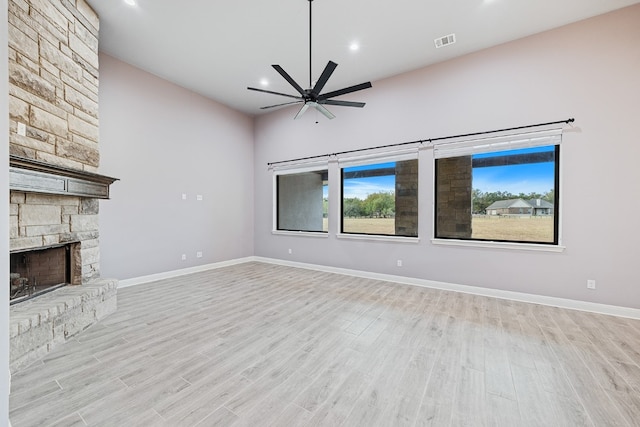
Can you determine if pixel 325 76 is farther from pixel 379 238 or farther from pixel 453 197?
pixel 379 238

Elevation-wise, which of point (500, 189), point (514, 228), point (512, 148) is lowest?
point (514, 228)

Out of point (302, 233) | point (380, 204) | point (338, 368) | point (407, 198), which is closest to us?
point (338, 368)

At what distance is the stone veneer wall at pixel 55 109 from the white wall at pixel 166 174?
41.9 inches

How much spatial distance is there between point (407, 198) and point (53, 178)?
4.95 meters

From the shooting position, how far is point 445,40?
3.79m

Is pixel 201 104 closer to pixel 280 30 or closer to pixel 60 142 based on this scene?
pixel 280 30

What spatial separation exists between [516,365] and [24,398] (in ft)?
12.1

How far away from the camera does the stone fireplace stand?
2.29 meters

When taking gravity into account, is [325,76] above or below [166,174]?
above

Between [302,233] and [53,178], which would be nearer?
[53,178]

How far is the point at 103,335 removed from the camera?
265 cm

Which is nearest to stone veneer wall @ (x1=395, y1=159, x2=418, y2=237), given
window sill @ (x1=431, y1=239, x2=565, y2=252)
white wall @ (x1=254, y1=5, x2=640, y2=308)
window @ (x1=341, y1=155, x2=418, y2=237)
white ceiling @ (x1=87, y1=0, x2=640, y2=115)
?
window @ (x1=341, y1=155, x2=418, y2=237)

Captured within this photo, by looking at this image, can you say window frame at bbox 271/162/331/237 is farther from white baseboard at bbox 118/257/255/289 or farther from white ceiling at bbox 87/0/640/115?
white ceiling at bbox 87/0/640/115

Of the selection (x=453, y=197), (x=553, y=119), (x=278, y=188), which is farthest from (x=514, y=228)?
(x=278, y=188)
